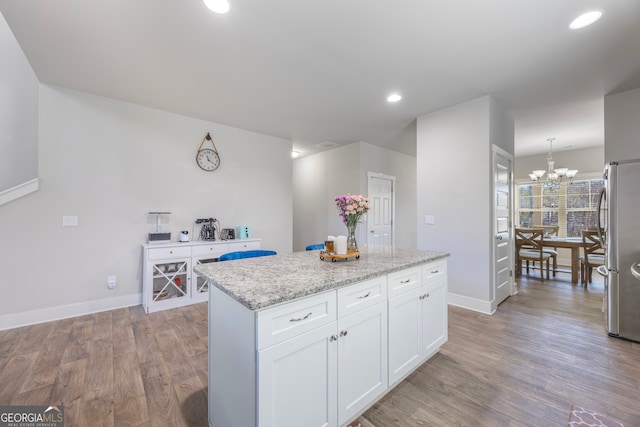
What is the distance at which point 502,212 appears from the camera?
3.53m

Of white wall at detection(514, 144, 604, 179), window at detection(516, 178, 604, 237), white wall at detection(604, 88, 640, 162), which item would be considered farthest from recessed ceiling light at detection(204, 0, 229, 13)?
white wall at detection(514, 144, 604, 179)

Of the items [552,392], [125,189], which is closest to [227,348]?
[552,392]

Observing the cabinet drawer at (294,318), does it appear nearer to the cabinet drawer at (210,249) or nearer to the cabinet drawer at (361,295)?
the cabinet drawer at (361,295)

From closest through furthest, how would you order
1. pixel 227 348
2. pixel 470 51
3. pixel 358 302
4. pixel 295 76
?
pixel 227 348, pixel 358 302, pixel 470 51, pixel 295 76

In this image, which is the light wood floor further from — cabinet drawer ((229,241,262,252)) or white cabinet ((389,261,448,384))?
cabinet drawer ((229,241,262,252))

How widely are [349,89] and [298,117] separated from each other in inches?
43.0

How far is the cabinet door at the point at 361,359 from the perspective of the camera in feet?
4.65

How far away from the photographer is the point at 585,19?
196 cm

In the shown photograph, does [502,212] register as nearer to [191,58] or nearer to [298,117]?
[298,117]

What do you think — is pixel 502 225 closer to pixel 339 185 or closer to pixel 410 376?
pixel 410 376

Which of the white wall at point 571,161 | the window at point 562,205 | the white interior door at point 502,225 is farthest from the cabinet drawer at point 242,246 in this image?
the white wall at point 571,161

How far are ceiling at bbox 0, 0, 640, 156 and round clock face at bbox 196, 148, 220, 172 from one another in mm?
553

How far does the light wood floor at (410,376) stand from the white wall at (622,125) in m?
1.98

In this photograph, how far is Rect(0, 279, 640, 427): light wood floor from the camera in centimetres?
162
